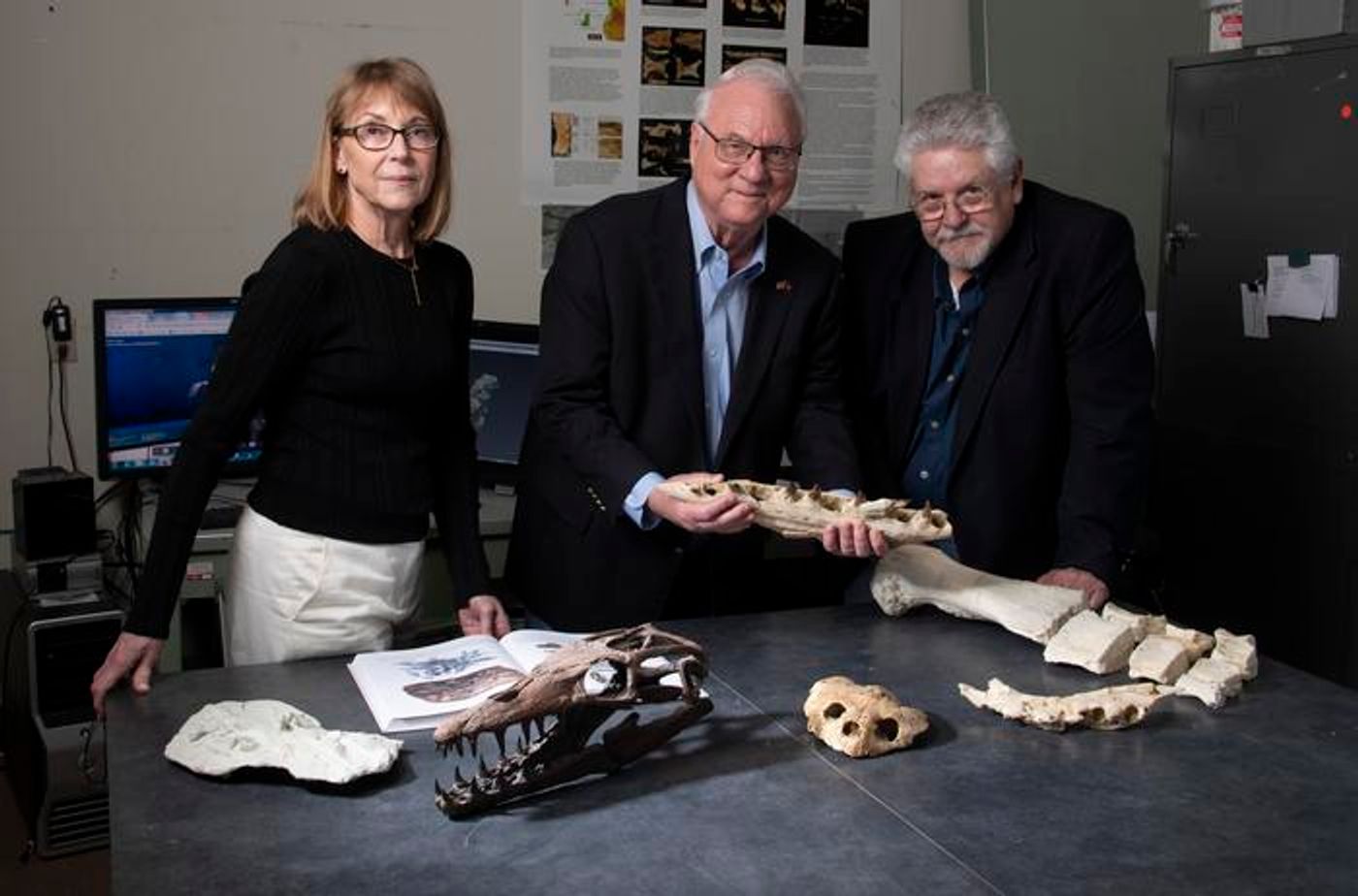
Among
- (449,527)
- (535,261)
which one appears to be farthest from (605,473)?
(535,261)

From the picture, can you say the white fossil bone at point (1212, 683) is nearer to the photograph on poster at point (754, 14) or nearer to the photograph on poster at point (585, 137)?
the photograph on poster at point (585, 137)

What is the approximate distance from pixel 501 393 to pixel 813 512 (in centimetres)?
172

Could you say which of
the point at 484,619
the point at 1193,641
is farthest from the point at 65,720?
the point at 1193,641

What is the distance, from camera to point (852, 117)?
4840 millimetres

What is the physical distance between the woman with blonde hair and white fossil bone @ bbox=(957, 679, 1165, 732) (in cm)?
86

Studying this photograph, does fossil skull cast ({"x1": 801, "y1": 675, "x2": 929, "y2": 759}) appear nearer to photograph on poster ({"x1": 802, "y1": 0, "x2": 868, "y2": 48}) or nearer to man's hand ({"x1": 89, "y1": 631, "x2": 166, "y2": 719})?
man's hand ({"x1": 89, "y1": 631, "x2": 166, "y2": 719})

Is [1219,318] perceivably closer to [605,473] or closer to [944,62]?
[944,62]

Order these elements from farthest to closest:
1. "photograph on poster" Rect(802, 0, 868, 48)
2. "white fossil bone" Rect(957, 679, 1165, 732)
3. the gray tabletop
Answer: "photograph on poster" Rect(802, 0, 868, 48) → "white fossil bone" Rect(957, 679, 1165, 732) → the gray tabletop

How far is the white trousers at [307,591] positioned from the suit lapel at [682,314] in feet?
1.82

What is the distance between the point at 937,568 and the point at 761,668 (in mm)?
444

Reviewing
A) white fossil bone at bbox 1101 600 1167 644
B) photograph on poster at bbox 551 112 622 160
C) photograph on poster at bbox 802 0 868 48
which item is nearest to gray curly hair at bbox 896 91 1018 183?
white fossil bone at bbox 1101 600 1167 644

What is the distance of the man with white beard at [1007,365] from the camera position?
8.80ft

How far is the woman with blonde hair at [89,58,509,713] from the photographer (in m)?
2.25

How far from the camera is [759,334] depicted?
2678 mm
